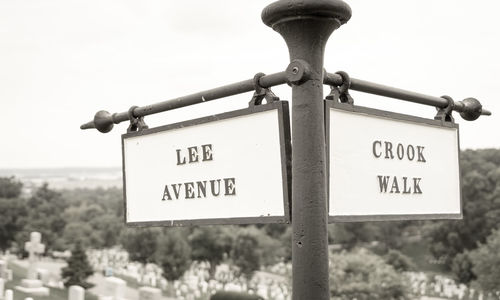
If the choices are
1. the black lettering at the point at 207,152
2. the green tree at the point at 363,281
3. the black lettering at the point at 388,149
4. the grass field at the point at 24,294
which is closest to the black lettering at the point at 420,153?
the black lettering at the point at 388,149

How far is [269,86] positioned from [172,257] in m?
34.3

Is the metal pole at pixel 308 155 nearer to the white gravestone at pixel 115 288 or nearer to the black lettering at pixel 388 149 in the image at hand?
the black lettering at pixel 388 149

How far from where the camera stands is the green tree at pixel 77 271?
29281 mm

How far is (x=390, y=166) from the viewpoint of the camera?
2500 millimetres

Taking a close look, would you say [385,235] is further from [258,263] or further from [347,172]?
[347,172]

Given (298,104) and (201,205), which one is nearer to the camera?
(298,104)

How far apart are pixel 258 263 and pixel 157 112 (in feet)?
125

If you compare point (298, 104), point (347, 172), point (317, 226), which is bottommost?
point (317, 226)

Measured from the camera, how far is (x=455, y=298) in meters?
34.8

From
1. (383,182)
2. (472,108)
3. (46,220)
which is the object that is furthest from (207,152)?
(46,220)

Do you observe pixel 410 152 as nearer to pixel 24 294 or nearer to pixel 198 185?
pixel 198 185

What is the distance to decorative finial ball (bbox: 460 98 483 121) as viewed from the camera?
10.4 ft

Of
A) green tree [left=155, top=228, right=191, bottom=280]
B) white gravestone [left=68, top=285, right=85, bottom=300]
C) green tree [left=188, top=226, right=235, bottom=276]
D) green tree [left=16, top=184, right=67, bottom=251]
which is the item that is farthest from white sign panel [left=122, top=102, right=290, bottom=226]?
green tree [left=16, top=184, right=67, bottom=251]

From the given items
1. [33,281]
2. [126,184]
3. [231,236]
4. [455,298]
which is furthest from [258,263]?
[126,184]
